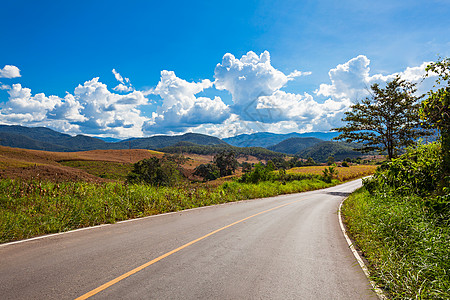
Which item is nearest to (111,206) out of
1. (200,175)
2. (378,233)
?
(378,233)

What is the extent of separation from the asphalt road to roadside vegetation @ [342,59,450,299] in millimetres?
551

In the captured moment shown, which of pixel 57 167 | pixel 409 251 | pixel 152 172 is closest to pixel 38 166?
pixel 57 167

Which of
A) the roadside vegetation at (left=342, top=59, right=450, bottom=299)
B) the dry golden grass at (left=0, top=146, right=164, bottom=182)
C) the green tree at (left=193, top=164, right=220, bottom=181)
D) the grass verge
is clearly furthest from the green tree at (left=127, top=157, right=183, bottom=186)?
the green tree at (left=193, top=164, right=220, bottom=181)

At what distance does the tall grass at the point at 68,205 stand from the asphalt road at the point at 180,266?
737 millimetres

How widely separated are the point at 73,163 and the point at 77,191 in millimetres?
86021

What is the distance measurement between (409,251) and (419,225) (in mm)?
617

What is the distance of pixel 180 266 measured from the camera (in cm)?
472

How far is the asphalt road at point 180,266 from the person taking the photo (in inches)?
148

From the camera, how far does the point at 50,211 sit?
7414 mm

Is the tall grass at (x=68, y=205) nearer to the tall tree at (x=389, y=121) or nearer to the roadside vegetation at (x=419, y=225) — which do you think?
the roadside vegetation at (x=419, y=225)

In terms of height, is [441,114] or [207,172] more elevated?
[441,114]

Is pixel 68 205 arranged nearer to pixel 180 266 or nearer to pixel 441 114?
pixel 180 266

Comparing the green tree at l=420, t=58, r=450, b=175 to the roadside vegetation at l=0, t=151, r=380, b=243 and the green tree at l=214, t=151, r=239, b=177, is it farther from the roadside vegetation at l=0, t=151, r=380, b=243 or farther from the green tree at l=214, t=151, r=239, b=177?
the green tree at l=214, t=151, r=239, b=177

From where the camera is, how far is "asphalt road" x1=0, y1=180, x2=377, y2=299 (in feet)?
12.4
